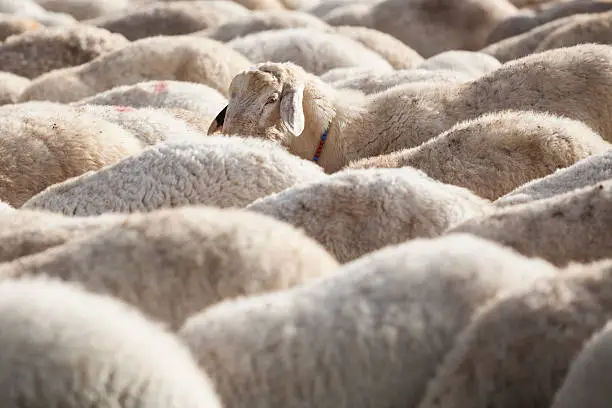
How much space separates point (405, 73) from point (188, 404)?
17.9ft

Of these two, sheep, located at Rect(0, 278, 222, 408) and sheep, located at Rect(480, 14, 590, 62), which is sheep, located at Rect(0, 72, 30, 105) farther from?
sheep, located at Rect(0, 278, 222, 408)

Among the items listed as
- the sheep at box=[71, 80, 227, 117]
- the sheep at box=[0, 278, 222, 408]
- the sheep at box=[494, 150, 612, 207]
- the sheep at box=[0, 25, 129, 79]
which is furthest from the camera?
the sheep at box=[0, 25, 129, 79]

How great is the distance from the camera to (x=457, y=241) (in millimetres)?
2891

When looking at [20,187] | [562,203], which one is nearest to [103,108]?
[20,187]

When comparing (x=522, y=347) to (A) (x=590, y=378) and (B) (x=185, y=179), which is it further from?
(B) (x=185, y=179)

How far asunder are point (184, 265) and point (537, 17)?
944cm

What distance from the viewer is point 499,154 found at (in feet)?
16.9

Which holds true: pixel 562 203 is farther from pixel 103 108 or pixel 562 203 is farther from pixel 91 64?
pixel 91 64

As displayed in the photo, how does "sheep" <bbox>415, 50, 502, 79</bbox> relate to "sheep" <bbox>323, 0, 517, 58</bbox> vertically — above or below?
above

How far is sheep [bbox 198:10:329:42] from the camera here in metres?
10.6

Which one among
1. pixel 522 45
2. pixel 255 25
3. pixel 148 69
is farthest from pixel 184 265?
pixel 255 25

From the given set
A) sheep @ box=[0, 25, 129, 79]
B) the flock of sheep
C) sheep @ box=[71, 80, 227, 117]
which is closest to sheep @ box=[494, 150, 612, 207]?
A: the flock of sheep

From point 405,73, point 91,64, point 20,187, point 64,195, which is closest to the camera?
point 64,195

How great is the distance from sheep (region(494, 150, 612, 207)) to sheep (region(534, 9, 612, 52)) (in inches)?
162
